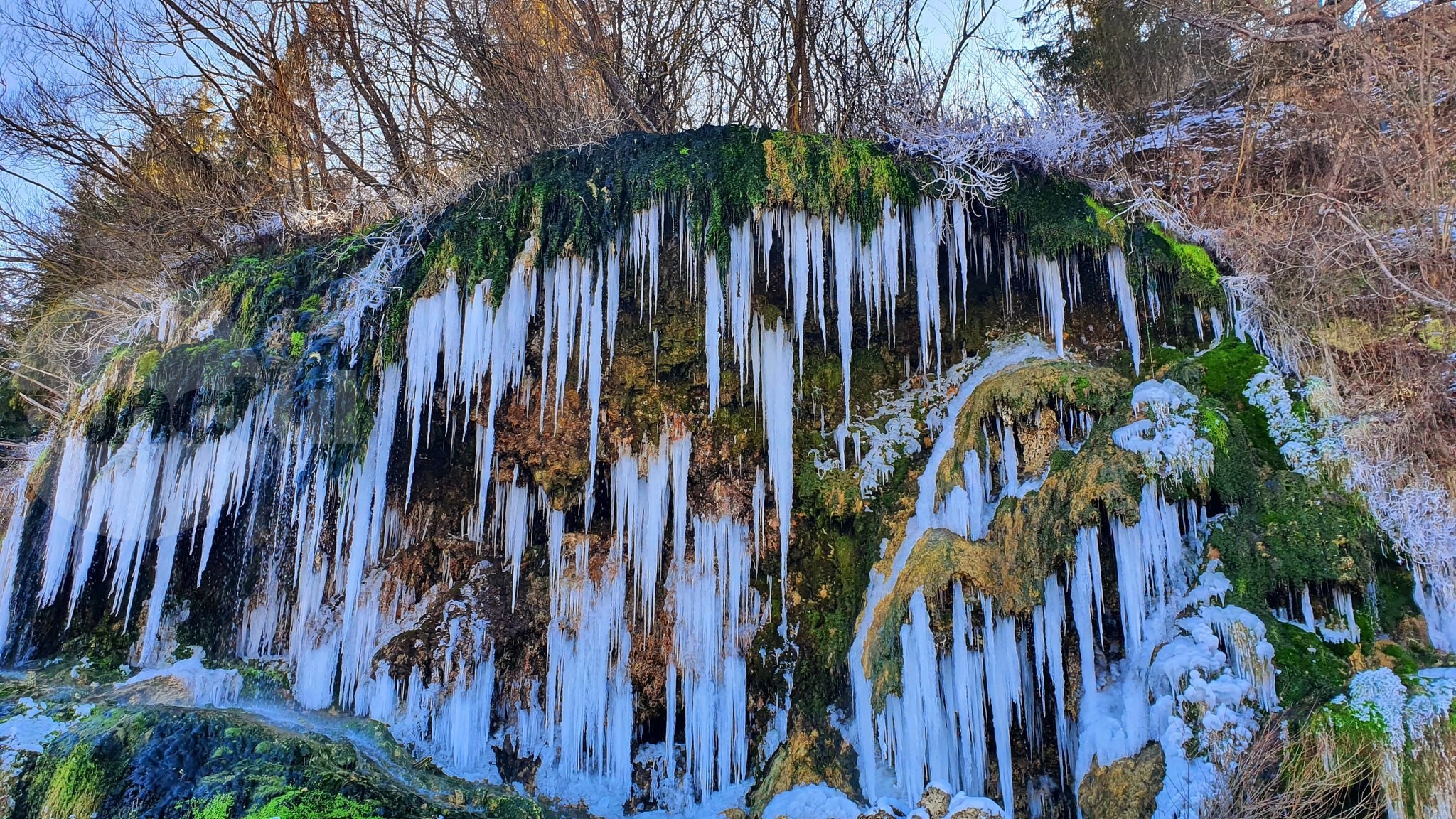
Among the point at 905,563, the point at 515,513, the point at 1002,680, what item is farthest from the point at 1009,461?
the point at 515,513

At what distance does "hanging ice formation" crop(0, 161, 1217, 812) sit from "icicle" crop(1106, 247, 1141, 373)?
3 centimetres

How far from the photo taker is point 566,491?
25.7 ft

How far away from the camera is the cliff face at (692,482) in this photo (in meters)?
5.92

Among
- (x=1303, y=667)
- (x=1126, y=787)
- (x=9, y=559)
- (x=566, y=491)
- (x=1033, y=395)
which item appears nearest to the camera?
(x=1303, y=667)

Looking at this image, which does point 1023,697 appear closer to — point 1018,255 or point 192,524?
point 1018,255

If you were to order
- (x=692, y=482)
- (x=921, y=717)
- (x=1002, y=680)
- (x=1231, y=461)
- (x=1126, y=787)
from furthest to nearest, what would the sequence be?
(x=692, y=482), (x=921, y=717), (x=1002, y=680), (x=1231, y=461), (x=1126, y=787)

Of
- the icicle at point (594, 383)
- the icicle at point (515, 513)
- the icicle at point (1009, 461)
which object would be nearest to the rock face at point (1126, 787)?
the icicle at point (1009, 461)

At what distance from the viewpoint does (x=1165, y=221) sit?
22.5ft

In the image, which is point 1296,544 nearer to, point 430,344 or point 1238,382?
point 1238,382

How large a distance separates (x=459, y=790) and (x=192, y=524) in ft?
14.6

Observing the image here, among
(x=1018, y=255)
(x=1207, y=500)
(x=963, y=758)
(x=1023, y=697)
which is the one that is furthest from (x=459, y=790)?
(x=1018, y=255)

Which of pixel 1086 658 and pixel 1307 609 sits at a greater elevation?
pixel 1307 609

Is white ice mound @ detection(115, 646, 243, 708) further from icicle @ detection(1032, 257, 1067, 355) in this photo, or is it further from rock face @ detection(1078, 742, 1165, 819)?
icicle @ detection(1032, 257, 1067, 355)

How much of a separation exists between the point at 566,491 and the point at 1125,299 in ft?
18.4
